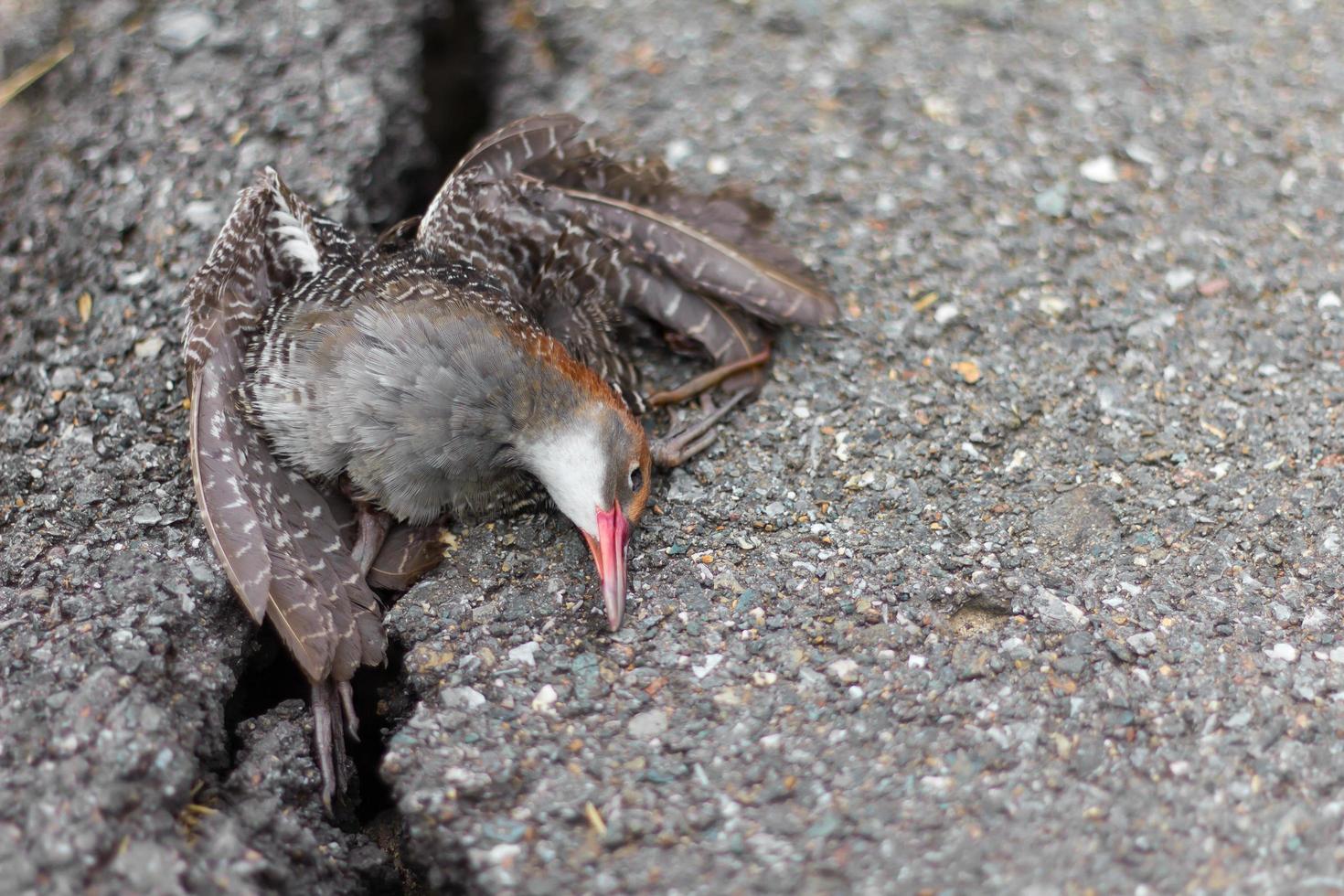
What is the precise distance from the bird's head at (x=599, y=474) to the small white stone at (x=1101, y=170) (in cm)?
190

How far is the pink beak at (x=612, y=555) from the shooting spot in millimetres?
2756

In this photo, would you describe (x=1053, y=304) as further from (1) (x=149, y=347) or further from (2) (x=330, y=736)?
(1) (x=149, y=347)

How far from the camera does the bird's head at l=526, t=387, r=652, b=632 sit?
112 inches

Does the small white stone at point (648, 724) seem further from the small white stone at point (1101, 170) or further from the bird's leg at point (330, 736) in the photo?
the small white stone at point (1101, 170)

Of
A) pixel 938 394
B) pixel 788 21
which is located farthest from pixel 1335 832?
pixel 788 21

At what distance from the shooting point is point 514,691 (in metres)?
2.63

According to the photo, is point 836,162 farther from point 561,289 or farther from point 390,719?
point 390,719

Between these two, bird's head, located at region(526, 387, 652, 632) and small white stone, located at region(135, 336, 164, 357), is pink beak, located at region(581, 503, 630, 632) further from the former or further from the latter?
small white stone, located at region(135, 336, 164, 357)

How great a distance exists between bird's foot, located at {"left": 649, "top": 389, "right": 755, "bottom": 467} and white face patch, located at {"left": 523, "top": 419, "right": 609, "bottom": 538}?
27cm

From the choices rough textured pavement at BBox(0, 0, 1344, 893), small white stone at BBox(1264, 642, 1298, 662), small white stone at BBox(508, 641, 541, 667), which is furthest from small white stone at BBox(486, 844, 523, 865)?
small white stone at BBox(1264, 642, 1298, 662)

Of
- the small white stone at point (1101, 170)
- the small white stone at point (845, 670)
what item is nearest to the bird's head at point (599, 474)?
the small white stone at point (845, 670)

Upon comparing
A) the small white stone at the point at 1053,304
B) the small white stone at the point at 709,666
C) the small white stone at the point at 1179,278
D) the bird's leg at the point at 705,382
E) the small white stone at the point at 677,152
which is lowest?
the small white stone at the point at 1179,278

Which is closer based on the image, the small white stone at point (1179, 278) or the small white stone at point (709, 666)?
the small white stone at point (709, 666)

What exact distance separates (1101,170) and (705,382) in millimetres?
1599
